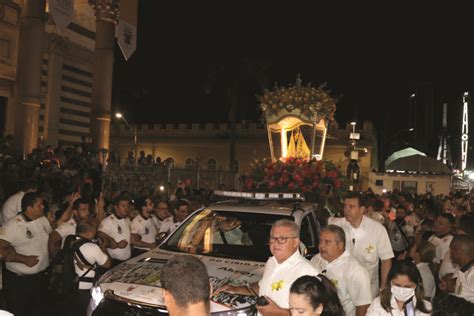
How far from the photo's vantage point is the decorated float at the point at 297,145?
903cm

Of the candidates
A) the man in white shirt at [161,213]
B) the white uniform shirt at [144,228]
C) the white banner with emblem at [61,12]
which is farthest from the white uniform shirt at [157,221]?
the white banner with emblem at [61,12]

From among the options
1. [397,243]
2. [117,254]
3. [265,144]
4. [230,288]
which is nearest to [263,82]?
[265,144]

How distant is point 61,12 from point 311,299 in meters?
12.6

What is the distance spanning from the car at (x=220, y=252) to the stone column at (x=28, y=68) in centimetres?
1194

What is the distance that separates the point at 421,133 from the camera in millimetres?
70312

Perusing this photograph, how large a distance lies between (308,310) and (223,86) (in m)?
32.2

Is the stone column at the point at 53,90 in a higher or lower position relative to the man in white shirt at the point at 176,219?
higher

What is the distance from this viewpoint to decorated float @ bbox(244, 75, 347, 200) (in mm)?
9031

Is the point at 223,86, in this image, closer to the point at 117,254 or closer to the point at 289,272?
the point at 117,254

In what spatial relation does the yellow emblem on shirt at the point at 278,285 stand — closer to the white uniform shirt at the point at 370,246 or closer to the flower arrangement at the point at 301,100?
the white uniform shirt at the point at 370,246

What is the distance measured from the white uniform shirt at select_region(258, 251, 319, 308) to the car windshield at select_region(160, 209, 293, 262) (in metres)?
1.73

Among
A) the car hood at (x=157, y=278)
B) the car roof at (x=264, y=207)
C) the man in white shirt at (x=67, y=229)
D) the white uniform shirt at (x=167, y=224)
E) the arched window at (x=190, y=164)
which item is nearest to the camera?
the car hood at (x=157, y=278)

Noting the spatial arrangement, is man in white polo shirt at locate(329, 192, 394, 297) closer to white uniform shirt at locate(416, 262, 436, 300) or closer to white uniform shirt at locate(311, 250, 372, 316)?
white uniform shirt at locate(416, 262, 436, 300)

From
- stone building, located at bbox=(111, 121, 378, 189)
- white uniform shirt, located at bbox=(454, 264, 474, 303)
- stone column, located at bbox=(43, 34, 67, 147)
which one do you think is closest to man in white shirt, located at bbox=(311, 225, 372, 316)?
white uniform shirt, located at bbox=(454, 264, 474, 303)
